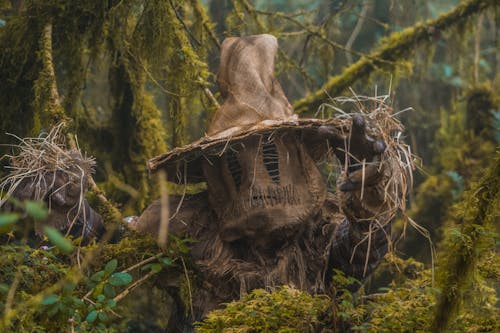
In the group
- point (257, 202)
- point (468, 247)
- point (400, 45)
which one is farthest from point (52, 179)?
point (400, 45)

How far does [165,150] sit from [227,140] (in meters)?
2.42

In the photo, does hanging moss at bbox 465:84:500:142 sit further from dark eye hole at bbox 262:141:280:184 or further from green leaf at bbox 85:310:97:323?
green leaf at bbox 85:310:97:323

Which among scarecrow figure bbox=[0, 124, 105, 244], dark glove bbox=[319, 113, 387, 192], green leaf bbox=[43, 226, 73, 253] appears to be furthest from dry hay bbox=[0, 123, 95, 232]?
green leaf bbox=[43, 226, 73, 253]

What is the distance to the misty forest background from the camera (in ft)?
9.58

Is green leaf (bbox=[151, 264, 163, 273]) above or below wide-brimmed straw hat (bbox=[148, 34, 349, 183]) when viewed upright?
below

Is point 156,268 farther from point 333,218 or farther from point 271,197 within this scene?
point 333,218

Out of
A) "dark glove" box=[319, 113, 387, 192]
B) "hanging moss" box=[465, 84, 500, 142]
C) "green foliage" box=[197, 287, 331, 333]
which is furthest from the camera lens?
"hanging moss" box=[465, 84, 500, 142]

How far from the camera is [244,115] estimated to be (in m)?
4.07

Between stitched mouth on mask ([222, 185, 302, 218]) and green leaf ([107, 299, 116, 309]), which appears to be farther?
stitched mouth on mask ([222, 185, 302, 218])

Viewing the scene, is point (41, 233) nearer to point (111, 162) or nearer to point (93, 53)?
point (93, 53)

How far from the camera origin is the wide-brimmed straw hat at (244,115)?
3758 millimetres

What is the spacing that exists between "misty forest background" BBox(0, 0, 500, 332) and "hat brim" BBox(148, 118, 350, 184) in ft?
1.05

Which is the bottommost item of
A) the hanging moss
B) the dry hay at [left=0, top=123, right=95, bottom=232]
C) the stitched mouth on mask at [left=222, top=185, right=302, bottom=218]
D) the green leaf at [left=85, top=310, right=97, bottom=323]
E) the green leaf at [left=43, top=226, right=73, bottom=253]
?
the hanging moss

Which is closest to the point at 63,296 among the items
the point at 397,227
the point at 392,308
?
the point at 392,308
